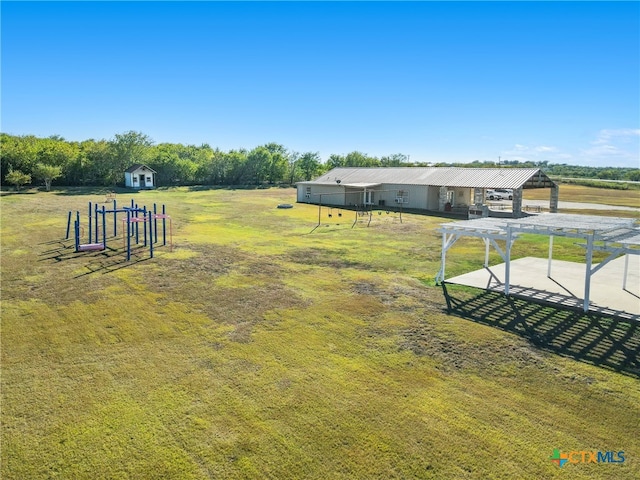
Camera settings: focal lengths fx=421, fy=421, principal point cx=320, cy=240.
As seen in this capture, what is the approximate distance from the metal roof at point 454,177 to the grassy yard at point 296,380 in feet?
70.3

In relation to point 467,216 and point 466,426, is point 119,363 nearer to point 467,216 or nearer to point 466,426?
point 466,426

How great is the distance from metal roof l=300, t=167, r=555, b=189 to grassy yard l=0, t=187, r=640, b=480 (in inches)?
843

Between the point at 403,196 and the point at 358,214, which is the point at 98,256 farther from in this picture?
the point at 403,196

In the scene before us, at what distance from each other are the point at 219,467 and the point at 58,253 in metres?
15.8

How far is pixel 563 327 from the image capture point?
1031 centimetres

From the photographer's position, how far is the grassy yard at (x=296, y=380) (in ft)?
19.2

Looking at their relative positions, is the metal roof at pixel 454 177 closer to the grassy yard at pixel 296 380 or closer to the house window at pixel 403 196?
the house window at pixel 403 196

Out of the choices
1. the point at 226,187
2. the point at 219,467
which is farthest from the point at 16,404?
the point at 226,187

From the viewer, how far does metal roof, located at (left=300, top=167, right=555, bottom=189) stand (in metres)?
32.3

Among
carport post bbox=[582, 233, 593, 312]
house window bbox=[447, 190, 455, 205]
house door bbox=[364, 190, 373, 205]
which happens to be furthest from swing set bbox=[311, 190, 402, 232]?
carport post bbox=[582, 233, 593, 312]

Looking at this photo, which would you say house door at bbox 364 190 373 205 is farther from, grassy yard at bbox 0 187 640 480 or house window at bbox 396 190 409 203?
grassy yard at bbox 0 187 640 480

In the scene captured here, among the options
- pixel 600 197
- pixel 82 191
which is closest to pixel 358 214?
pixel 82 191

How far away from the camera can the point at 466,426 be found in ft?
21.5

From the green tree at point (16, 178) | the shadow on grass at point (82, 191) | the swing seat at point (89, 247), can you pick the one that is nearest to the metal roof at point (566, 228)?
the swing seat at point (89, 247)
